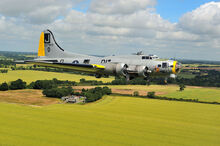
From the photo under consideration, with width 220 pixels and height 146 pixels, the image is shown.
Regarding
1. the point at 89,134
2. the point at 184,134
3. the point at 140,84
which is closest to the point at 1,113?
the point at 89,134

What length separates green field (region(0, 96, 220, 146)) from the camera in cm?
6262

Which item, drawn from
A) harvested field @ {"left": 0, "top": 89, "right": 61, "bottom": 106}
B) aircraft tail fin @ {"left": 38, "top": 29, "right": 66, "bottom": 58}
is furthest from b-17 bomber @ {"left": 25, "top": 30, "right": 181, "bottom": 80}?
harvested field @ {"left": 0, "top": 89, "right": 61, "bottom": 106}

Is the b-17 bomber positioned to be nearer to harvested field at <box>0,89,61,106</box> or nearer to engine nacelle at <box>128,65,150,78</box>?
engine nacelle at <box>128,65,150,78</box>

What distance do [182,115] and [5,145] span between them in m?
67.3

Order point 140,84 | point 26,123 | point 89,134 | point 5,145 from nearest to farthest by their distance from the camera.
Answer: point 5,145, point 89,134, point 26,123, point 140,84

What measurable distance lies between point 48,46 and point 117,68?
23.1m

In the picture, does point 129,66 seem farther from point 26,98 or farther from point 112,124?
point 26,98

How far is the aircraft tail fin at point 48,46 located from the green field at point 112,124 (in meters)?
25.1

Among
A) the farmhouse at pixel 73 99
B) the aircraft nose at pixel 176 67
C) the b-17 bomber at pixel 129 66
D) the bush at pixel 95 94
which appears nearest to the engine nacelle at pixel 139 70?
the b-17 bomber at pixel 129 66

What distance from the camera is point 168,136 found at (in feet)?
224

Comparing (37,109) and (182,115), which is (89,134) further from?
(182,115)

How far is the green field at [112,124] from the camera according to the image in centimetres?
6262

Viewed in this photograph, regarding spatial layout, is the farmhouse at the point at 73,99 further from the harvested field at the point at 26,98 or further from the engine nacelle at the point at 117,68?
the engine nacelle at the point at 117,68

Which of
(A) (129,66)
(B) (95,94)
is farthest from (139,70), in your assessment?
(B) (95,94)
